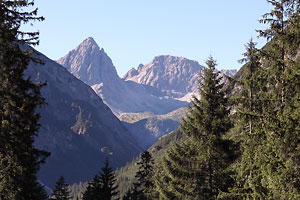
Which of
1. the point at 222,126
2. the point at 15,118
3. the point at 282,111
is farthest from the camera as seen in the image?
the point at 222,126

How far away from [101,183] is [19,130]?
25.9 metres

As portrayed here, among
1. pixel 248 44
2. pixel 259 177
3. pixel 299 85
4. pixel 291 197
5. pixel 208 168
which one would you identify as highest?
pixel 248 44

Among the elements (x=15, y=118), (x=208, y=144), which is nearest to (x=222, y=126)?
(x=208, y=144)

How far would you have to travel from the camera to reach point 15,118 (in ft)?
59.2

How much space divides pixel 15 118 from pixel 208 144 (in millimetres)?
11454

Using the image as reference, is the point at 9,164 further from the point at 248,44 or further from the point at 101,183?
the point at 101,183

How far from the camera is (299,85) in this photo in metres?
14.5

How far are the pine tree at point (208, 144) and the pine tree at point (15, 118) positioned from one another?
31.3ft

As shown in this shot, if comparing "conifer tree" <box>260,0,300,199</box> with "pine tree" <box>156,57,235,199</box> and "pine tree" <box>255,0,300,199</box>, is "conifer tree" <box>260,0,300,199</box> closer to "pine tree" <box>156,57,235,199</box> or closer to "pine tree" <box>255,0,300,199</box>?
"pine tree" <box>255,0,300,199</box>

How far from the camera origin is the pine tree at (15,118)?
17125 millimetres

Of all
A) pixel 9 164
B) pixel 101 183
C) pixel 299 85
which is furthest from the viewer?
pixel 101 183

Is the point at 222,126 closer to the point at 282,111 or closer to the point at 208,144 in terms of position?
the point at 208,144

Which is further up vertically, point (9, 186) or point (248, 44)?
point (248, 44)

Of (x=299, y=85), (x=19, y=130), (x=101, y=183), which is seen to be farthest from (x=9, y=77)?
(x=101, y=183)
